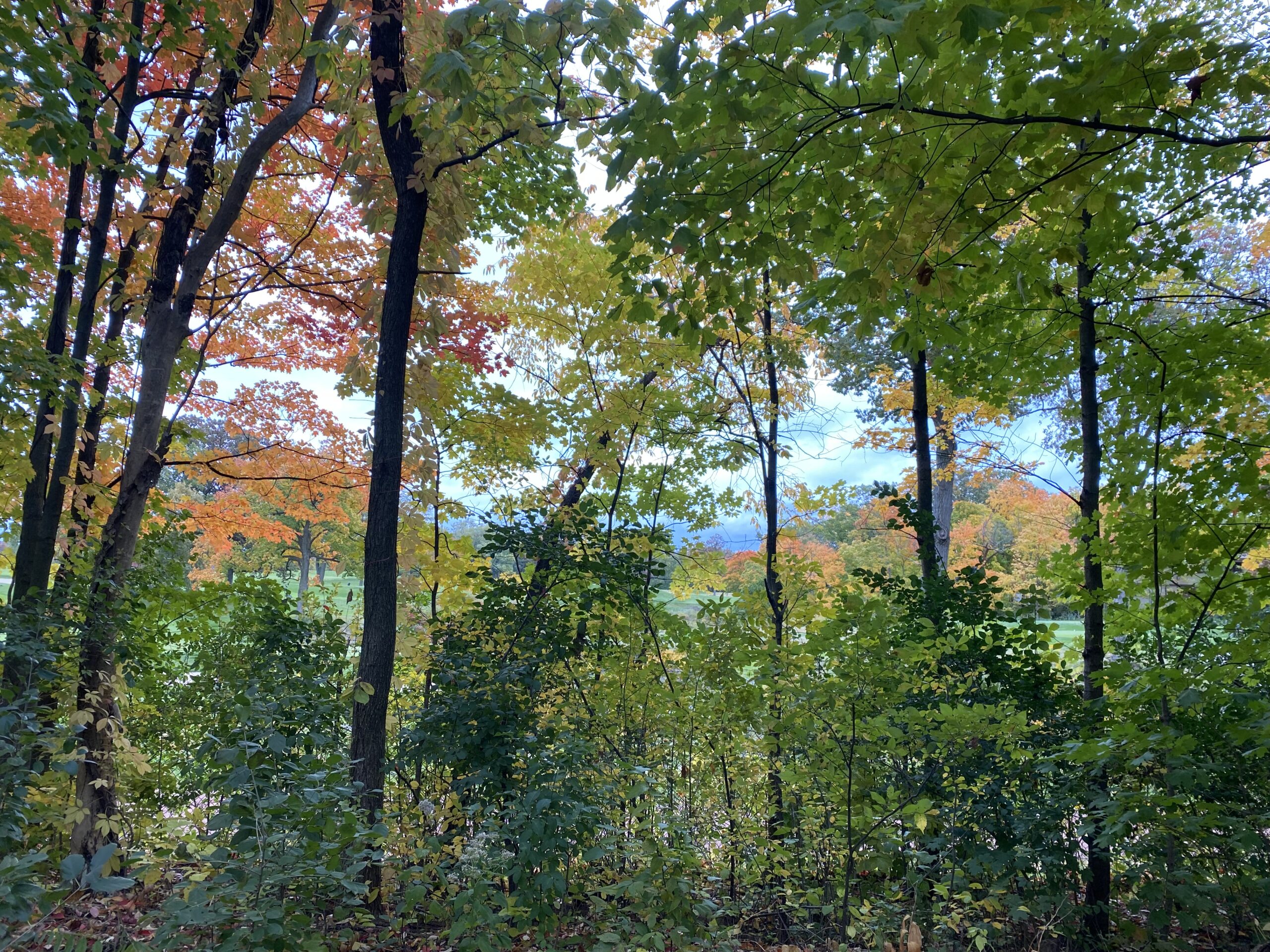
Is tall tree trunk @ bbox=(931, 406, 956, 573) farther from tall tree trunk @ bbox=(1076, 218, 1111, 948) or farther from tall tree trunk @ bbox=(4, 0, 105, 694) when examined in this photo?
tall tree trunk @ bbox=(4, 0, 105, 694)

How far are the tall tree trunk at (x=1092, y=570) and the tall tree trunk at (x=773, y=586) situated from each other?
166 cm

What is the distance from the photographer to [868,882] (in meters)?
4.23

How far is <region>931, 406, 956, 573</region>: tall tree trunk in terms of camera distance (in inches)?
365

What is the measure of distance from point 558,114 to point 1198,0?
509cm

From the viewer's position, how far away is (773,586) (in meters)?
5.82

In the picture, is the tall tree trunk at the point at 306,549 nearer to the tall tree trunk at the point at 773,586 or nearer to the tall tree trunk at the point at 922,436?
Answer: the tall tree trunk at the point at 773,586

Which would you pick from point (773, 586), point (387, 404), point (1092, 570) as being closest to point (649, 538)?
point (773, 586)

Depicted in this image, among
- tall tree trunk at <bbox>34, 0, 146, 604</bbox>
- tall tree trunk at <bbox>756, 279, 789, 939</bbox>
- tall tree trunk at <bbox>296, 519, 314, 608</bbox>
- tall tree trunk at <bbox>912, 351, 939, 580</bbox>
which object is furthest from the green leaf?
tall tree trunk at <bbox>296, 519, 314, 608</bbox>

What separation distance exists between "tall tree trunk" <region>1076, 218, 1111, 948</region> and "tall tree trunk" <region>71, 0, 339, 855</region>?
5.41 m

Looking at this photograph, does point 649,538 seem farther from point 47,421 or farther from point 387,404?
point 47,421

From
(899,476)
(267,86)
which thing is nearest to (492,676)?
(267,86)

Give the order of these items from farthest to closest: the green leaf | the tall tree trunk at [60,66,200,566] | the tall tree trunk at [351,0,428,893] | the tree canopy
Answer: the tall tree trunk at [60,66,200,566] → the tall tree trunk at [351,0,428,893] → the tree canopy → the green leaf

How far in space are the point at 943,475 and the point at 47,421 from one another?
9.89m

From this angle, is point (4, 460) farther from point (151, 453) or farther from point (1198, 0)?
point (1198, 0)
